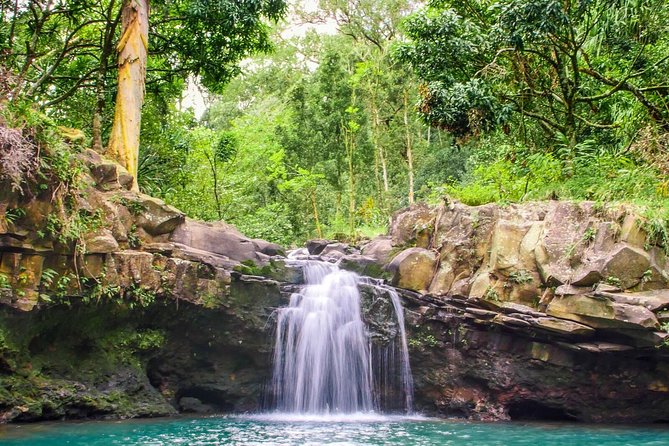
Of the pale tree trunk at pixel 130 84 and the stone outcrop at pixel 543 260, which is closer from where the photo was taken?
the stone outcrop at pixel 543 260

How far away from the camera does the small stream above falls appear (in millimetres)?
12062

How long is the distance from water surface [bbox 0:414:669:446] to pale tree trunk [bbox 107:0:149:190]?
5.30 metres

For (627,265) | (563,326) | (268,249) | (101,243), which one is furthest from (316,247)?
(627,265)

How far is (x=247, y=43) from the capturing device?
1543 centimetres

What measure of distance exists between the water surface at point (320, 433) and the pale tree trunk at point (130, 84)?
530 cm

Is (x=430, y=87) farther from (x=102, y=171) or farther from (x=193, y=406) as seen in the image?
(x=193, y=406)

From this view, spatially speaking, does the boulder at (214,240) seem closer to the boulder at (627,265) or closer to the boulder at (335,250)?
the boulder at (335,250)

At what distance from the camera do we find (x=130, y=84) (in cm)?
1276

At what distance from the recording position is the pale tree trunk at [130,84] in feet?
40.9

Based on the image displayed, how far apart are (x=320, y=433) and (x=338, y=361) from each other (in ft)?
9.37

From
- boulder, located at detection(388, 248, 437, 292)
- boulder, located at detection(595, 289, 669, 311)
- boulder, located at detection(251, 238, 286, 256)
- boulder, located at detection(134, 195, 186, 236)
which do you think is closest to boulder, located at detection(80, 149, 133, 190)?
boulder, located at detection(134, 195, 186, 236)

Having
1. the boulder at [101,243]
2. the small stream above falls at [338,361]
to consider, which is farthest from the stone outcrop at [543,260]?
the boulder at [101,243]

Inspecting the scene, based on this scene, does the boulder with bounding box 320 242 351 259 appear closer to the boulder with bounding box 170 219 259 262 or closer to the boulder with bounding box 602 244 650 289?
the boulder with bounding box 170 219 259 262

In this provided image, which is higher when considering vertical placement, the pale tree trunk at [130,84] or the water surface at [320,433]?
the pale tree trunk at [130,84]
